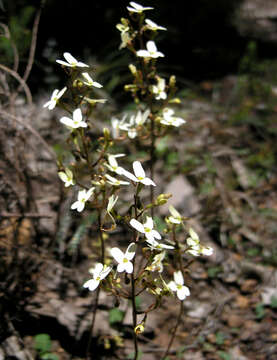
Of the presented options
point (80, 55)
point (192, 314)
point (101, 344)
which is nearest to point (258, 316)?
point (192, 314)

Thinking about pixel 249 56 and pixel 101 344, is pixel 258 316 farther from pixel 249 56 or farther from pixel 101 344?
pixel 249 56

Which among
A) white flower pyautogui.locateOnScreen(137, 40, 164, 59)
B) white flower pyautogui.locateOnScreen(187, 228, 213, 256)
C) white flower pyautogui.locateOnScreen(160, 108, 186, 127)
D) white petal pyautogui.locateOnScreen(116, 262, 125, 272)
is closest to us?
white petal pyautogui.locateOnScreen(116, 262, 125, 272)

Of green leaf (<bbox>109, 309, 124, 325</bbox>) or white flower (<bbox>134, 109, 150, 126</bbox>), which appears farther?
green leaf (<bbox>109, 309, 124, 325</bbox>)

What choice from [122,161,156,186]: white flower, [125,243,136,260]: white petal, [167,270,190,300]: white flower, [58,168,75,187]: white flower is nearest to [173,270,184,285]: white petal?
[167,270,190,300]: white flower

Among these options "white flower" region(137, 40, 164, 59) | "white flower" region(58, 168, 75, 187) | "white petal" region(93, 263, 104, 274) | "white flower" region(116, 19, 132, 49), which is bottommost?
"white petal" region(93, 263, 104, 274)

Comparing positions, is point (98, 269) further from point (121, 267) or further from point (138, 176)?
point (138, 176)

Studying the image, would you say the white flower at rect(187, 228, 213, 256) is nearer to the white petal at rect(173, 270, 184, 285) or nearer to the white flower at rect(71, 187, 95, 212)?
the white petal at rect(173, 270, 184, 285)

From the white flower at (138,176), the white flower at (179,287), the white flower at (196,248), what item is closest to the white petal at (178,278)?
the white flower at (179,287)

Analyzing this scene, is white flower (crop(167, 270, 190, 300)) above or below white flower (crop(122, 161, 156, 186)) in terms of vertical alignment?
below
